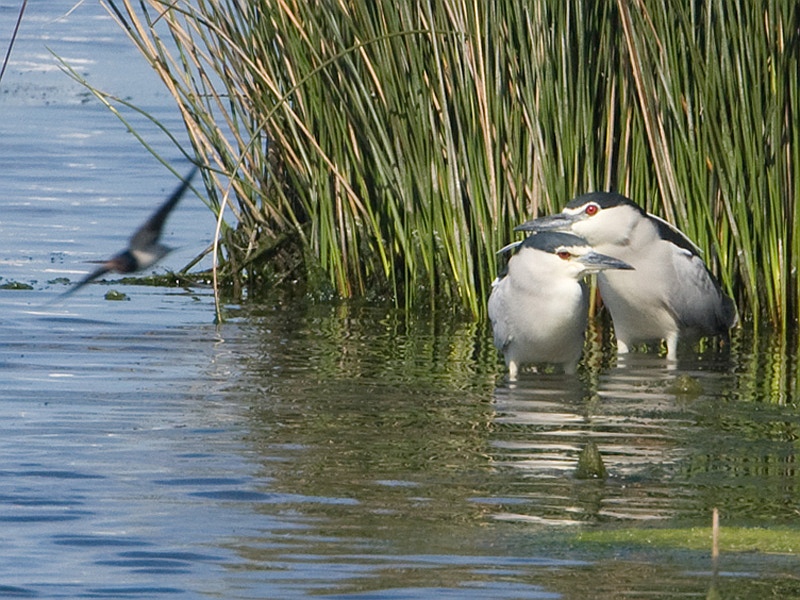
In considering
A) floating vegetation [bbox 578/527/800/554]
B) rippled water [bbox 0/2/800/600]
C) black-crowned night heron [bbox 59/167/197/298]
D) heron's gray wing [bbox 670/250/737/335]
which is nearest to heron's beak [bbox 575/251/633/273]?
rippled water [bbox 0/2/800/600]

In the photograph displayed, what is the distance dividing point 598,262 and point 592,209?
432 millimetres

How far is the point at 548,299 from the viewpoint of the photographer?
7.23 metres

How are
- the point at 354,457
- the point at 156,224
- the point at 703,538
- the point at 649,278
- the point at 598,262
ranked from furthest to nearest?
the point at 649,278, the point at 598,262, the point at 156,224, the point at 354,457, the point at 703,538

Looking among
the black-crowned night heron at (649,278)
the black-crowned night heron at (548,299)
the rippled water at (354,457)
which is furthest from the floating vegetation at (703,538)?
the black-crowned night heron at (649,278)

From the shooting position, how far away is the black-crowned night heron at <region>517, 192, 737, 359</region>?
7.61 meters

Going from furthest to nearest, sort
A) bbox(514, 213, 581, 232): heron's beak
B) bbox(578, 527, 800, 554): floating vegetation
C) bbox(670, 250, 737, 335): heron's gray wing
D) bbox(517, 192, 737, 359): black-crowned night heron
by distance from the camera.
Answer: bbox(670, 250, 737, 335): heron's gray wing, bbox(517, 192, 737, 359): black-crowned night heron, bbox(514, 213, 581, 232): heron's beak, bbox(578, 527, 800, 554): floating vegetation

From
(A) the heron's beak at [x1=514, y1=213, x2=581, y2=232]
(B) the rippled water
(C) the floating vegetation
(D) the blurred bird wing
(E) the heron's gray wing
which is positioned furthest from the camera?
(E) the heron's gray wing

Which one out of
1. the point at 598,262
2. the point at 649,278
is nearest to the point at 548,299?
the point at 598,262

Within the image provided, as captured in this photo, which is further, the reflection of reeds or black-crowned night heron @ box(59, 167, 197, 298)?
the reflection of reeds

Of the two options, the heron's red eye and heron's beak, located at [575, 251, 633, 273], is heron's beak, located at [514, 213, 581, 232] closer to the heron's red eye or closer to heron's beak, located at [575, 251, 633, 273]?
the heron's red eye

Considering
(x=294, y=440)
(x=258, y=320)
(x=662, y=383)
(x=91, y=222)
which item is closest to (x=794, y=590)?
(x=294, y=440)

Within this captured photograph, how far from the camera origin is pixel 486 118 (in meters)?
7.80

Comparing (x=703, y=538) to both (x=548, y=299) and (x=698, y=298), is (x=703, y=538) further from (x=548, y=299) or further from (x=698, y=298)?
(x=698, y=298)

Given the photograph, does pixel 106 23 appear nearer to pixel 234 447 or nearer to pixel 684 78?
pixel 684 78
